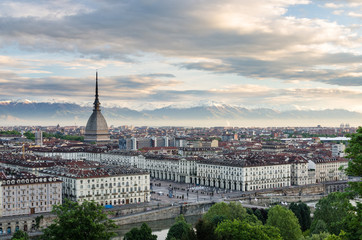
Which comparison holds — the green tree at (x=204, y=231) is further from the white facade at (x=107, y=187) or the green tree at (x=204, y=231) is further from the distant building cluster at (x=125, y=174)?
the white facade at (x=107, y=187)

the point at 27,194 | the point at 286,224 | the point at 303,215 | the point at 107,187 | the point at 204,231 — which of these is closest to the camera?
the point at 204,231

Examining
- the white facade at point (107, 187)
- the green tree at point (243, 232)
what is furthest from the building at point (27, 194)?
the green tree at point (243, 232)

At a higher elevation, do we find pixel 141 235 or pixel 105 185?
pixel 105 185

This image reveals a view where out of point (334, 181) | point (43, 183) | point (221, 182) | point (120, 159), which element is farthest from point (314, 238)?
point (120, 159)

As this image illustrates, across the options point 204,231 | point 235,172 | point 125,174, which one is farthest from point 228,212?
point 235,172

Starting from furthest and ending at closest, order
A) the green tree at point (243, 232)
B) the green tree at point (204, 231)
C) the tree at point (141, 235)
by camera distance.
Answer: the tree at point (141, 235), the green tree at point (243, 232), the green tree at point (204, 231)

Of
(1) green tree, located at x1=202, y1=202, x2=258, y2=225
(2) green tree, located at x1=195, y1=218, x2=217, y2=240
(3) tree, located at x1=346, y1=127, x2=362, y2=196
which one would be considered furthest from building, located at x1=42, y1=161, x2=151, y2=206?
(3) tree, located at x1=346, y1=127, x2=362, y2=196

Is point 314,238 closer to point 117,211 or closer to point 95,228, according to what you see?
point 95,228

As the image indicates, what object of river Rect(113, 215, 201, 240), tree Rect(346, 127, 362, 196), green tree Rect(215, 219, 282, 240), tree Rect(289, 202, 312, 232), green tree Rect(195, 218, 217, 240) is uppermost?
tree Rect(346, 127, 362, 196)

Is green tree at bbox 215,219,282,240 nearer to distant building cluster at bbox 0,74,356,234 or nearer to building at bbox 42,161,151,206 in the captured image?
distant building cluster at bbox 0,74,356,234

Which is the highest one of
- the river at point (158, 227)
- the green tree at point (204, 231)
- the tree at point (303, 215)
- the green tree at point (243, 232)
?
the green tree at point (204, 231)

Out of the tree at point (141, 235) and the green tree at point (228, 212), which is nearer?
the tree at point (141, 235)

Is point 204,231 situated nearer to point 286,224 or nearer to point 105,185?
point 286,224
